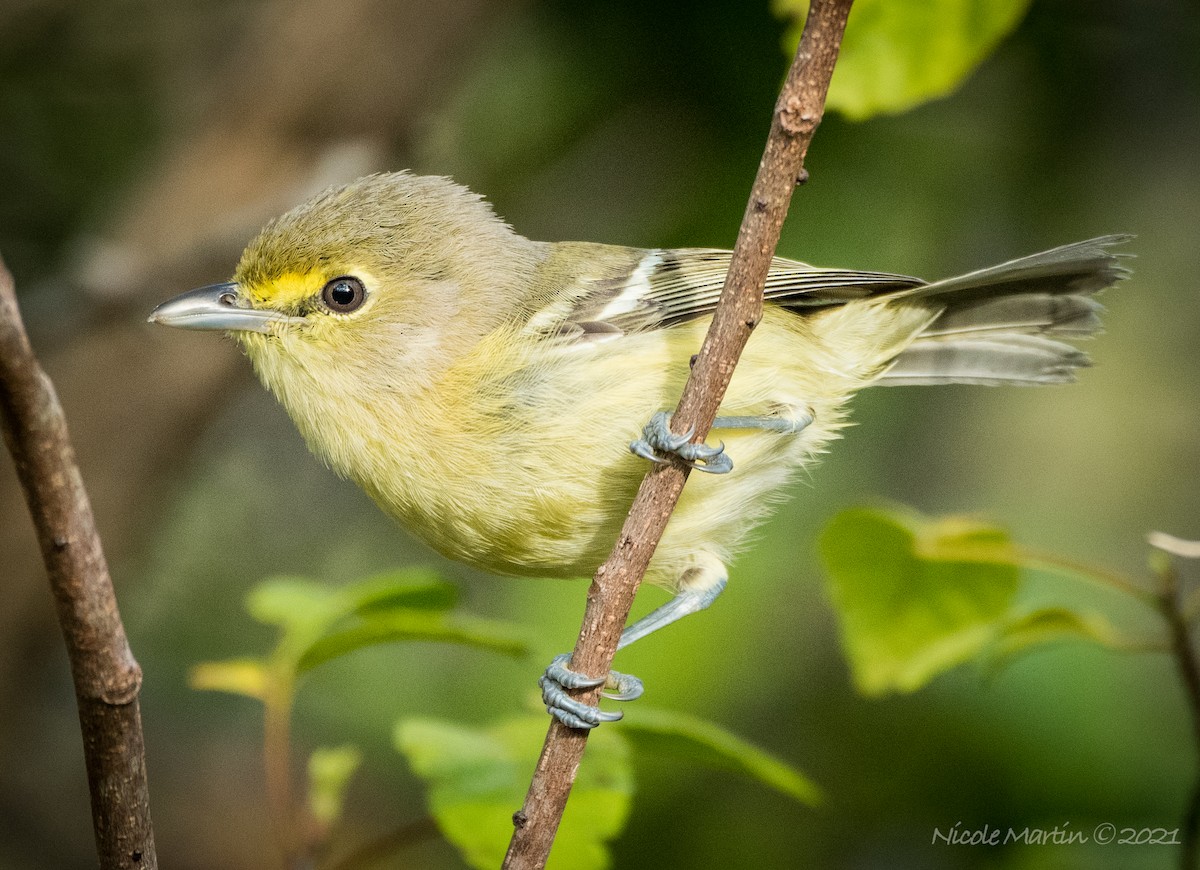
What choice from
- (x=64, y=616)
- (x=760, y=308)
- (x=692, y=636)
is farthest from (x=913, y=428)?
(x=64, y=616)

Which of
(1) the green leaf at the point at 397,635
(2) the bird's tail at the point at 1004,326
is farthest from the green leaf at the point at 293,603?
(2) the bird's tail at the point at 1004,326

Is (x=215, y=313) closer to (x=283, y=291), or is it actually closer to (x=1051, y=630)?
(x=283, y=291)

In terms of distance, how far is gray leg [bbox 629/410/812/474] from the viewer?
Answer: 216 centimetres

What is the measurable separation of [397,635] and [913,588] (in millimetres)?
1239

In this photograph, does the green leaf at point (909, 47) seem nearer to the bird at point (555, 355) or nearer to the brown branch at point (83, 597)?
the bird at point (555, 355)

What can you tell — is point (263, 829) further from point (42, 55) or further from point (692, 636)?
point (42, 55)

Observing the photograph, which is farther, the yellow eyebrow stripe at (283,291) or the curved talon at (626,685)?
the yellow eyebrow stripe at (283,291)

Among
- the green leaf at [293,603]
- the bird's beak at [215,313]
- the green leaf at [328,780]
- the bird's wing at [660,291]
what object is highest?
the bird's wing at [660,291]

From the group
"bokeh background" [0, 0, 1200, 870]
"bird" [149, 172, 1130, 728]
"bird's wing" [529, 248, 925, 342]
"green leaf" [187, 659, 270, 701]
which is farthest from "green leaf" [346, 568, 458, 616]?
"bokeh background" [0, 0, 1200, 870]

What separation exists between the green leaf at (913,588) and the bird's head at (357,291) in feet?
3.73

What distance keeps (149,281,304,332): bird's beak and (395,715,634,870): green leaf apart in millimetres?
1099

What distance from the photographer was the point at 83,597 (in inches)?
62.5

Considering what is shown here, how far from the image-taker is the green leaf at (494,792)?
250 centimetres

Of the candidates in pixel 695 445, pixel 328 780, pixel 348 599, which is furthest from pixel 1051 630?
pixel 328 780
